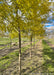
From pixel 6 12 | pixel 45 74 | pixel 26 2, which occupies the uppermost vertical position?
pixel 26 2

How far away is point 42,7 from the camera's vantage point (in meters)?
1.97

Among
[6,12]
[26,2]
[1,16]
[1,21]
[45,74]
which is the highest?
[26,2]

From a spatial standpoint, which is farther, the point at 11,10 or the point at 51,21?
the point at 51,21

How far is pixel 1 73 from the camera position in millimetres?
3430

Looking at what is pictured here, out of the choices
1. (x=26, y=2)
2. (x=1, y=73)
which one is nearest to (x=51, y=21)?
(x=26, y=2)

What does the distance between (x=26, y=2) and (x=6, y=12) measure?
2.10 feet

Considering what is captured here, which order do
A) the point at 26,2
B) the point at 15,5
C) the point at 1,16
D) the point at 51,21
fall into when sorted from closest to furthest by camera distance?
1. the point at 26,2
2. the point at 1,16
3. the point at 15,5
4. the point at 51,21

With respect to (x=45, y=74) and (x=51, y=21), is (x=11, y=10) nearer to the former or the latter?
(x=51, y=21)

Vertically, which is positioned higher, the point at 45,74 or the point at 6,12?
the point at 6,12

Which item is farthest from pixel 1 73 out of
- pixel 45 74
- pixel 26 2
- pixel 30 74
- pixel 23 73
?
pixel 26 2

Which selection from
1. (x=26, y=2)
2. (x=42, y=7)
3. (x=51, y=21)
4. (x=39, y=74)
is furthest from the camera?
(x=39, y=74)

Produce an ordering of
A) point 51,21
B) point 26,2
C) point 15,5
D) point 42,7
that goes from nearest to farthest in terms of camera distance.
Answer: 1. point 26,2
2. point 15,5
3. point 42,7
4. point 51,21

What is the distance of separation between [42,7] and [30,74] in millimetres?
3159

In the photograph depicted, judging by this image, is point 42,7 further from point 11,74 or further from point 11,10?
point 11,74
